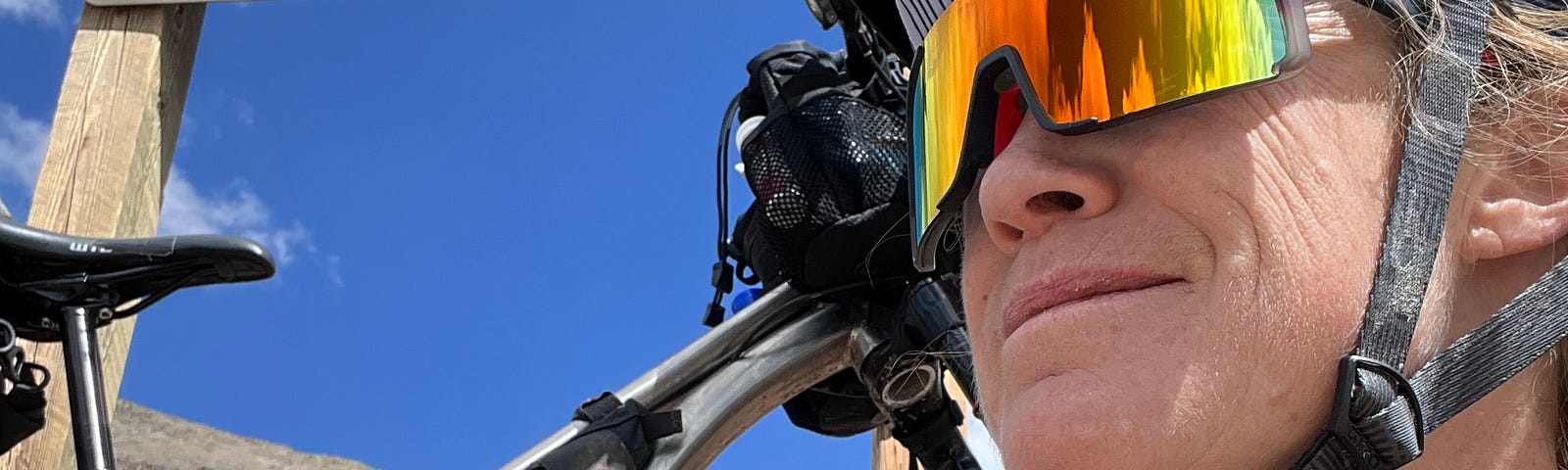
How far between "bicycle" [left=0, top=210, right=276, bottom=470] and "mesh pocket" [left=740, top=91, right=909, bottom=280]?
2.43 ft

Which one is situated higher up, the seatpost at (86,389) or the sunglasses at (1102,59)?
the seatpost at (86,389)

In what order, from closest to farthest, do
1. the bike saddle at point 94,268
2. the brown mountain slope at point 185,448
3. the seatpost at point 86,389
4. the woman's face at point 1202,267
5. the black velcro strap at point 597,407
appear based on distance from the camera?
the woman's face at point 1202,267, the seatpost at point 86,389, the bike saddle at point 94,268, the black velcro strap at point 597,407, the brown mountain slope at point 185,448

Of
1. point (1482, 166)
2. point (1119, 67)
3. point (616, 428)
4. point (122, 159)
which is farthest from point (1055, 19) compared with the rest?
point (122, 159)

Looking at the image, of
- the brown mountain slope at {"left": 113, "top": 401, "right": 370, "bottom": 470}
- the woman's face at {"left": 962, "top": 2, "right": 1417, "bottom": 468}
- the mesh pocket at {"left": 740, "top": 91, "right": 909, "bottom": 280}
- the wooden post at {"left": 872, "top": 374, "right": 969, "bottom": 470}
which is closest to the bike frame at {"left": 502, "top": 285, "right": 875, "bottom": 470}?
the mesh pocket at {"left": 740, "top": 91, "right": 909, "bottom": 280}

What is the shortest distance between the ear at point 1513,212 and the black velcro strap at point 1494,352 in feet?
0.11

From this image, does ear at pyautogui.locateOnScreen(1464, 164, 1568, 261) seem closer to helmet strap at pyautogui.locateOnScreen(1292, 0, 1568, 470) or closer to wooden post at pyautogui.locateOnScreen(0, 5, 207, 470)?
helmet strap at pyautogui.locateOnScreen(1292, 0, 1568, 470)

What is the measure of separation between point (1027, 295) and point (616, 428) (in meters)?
1.34

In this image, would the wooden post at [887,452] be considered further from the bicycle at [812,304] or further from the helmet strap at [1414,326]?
the helmet strap at [1414,326]

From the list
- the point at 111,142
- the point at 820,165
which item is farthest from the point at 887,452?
the point at 111,142

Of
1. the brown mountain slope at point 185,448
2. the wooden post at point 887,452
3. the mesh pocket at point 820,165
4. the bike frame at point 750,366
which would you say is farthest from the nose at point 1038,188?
the brown mountain slope at point 185,448

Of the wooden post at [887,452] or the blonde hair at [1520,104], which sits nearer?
the blonde hair at [1520,104]

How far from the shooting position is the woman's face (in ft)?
3.07

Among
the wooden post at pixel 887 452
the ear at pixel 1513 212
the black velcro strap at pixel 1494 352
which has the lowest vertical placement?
the wooden post at pixel 887 452

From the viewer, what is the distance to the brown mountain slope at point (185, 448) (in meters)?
4.00
